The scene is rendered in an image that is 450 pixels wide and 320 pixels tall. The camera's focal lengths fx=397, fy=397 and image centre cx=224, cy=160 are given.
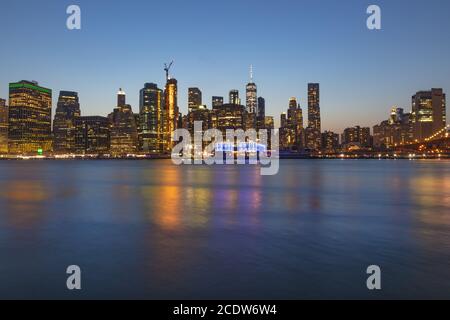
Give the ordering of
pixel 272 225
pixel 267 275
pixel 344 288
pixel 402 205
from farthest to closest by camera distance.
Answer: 1. pixel 402 205
2. pixel 272 225
3. pixel 267 275
4. pixel 344 288

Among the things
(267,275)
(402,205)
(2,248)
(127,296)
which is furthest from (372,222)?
(2,248)

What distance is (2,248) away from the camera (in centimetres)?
1466

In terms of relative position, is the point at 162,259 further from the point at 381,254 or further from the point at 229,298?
the point at 381,254

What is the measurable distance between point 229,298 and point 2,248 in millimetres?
9739

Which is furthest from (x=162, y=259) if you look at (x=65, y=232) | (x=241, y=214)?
(x=241, y=214)

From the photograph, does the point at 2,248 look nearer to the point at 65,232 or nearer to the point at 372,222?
the point at 65,232

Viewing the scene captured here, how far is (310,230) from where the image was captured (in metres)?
18.2

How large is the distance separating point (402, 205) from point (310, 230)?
1333 centimetres

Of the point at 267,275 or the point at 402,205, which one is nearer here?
the point at 267,275
